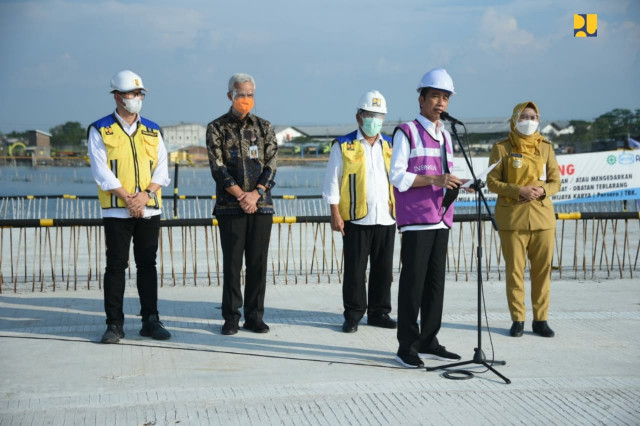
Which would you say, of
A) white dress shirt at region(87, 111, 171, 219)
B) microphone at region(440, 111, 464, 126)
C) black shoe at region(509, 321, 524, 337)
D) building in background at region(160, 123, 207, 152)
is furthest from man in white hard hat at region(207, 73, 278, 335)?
building in background at region(160, 123, 207, 152)

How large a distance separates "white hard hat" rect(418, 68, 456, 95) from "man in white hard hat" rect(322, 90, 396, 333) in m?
1.22

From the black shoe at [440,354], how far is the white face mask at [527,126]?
1967 millimetres

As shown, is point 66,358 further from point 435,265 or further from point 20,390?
point 435,265

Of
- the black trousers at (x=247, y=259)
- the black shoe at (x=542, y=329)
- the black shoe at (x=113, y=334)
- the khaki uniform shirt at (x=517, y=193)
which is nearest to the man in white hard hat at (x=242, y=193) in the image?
the black trousers at (x=247, y=259)

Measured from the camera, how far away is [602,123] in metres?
75.3

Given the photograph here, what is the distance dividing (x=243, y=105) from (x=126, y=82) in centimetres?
98

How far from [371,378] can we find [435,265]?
1.00 meters

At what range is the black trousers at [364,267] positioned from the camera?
21.3 ft

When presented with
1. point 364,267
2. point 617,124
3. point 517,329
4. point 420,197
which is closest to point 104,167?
point 364,267

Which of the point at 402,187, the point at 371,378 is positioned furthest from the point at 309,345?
the point at 402,187

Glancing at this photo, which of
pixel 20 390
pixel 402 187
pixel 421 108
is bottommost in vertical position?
pixel 20 390

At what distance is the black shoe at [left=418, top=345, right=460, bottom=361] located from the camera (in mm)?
5465

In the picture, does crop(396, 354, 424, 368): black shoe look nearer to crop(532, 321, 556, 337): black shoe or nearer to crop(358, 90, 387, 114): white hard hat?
crop(532, 321, 556, 337): black shoe

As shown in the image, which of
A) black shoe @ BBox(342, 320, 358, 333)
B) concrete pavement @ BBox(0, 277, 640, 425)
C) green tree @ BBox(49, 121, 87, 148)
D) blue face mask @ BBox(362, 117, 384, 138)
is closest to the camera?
concrete pavement @ BBox(0, 277, 640, 425)
